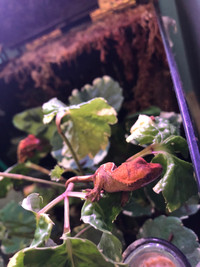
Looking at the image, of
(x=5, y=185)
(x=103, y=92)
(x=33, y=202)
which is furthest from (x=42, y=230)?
(x=103, y=92)

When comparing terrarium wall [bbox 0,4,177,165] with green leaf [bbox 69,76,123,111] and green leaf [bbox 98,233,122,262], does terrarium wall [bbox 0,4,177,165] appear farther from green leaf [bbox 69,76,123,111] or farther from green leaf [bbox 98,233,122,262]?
green leaf [bbox 98,233,122,262]

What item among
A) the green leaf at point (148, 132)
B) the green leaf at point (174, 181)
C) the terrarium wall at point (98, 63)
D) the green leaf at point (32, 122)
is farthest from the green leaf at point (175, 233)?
the green leaf at point (32, 122)

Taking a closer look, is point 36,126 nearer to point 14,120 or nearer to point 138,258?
point 14,120

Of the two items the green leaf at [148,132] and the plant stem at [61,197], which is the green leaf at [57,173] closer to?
the plant stem at [61,197]

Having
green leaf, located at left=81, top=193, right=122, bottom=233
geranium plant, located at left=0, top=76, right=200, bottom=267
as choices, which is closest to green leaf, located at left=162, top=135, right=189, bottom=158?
geranium plant, located at left=0, top=76, right=200, bottom=267

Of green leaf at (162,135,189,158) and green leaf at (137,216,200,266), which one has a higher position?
green leaf at (162,135,189,158)

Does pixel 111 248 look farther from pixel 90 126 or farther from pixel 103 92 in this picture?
pixel 103 92

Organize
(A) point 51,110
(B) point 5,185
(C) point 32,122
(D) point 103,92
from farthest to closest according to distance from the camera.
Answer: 1. (C) point 32,122
2. (D) point 103,92
3. (B) point 5,185
4. (A) point 51,110
